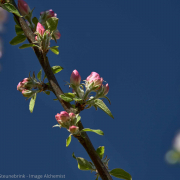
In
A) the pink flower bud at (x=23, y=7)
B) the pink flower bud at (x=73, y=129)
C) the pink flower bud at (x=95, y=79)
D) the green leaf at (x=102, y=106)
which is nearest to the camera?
the pink flower bud at (x=73, y=129)

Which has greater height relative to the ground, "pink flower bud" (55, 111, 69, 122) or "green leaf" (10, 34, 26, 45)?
"green leaf" (10, 34, 26, 45)

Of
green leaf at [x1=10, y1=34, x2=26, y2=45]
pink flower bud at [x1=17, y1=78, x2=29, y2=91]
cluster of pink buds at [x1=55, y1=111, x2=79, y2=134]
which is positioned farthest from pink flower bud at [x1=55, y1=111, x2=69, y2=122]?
green leaf at [x1=10, y1=34, x2=26, y2=45]

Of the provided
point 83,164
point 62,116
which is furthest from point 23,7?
point 83,164

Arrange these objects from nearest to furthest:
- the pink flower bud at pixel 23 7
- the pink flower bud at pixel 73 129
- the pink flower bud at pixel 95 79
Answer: the pink flower bud at pixel 73 129
the pink flower bud at pixel 95 79
the pink flower bud at pixel 23 7

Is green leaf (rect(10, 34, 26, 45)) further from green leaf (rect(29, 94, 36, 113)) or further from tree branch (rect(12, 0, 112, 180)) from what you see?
green leaf (rect(29, 94, 36, 113))

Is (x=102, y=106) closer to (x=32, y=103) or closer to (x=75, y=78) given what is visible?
(x=75, y=78)

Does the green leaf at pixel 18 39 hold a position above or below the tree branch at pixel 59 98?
above

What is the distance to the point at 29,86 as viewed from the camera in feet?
4.93

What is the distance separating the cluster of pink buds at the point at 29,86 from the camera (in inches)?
58.1

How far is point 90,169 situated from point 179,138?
964 mm

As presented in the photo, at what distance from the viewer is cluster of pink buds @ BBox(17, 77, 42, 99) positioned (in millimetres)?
1475

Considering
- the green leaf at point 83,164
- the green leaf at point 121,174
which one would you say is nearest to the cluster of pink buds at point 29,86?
the green leaf at point 83,164

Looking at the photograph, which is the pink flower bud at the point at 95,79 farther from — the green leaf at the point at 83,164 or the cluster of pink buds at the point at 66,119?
the green leaf at the point at 83,164

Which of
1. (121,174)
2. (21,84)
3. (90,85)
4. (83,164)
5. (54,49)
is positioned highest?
(54,49)
